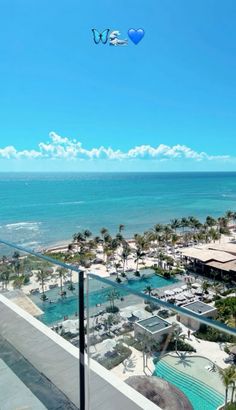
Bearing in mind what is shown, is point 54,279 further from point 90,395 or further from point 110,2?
point 110,2

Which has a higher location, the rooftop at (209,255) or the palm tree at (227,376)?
the palm tree at (227,376)

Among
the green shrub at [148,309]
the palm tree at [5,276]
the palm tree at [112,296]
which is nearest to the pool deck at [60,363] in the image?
the palm tree at [5,276]

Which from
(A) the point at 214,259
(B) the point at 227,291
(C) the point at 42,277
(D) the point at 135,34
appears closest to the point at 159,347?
(C) the point at 42,277

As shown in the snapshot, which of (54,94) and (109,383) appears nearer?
(109,383)

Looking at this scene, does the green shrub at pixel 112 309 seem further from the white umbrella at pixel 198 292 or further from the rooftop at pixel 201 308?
the white umbrella at pixel 198 292

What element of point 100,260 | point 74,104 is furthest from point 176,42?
point 74,104
